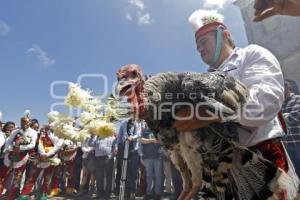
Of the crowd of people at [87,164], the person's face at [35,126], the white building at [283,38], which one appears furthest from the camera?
the white building at [283,38]

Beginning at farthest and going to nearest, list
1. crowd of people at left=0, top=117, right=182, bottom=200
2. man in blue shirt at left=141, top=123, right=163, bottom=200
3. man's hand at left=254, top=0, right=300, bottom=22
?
crowd of people at left=0, top=117, right=182, bottom=200 → man in blue shirt at left=141, top=123, right=163, bottom=200 → man's hand at left=254, top=0, right=300, bottom=22

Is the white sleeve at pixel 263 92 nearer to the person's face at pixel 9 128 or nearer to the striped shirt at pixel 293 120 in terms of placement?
the striped shirt at pixel 293 120

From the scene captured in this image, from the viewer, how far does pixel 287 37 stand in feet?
49.8

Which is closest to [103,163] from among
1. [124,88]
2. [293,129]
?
[293,129]

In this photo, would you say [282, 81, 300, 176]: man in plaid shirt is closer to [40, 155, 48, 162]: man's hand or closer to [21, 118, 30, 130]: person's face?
[40, 155, 48, 162]: man's hand

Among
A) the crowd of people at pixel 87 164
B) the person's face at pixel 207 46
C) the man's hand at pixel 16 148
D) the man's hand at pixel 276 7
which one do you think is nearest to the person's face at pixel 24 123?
the crowd of people at pixel 87 164

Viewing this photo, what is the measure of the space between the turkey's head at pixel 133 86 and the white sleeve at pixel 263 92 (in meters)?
0.66

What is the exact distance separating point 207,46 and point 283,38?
1496 centimetres

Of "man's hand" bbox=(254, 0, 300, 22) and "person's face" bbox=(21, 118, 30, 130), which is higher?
"person's face" bbox=(21, 118, 30, 130)

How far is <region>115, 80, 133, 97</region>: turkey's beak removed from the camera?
196 cm

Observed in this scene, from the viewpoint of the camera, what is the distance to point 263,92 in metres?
1.71

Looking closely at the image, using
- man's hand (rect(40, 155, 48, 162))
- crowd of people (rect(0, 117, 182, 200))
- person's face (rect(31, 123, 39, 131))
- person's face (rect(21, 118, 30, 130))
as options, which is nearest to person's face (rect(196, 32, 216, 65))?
crowd of people (rect(0, 117, 182, 200))

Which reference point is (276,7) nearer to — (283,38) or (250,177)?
(250,177)

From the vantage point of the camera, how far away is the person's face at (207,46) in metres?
2.35
